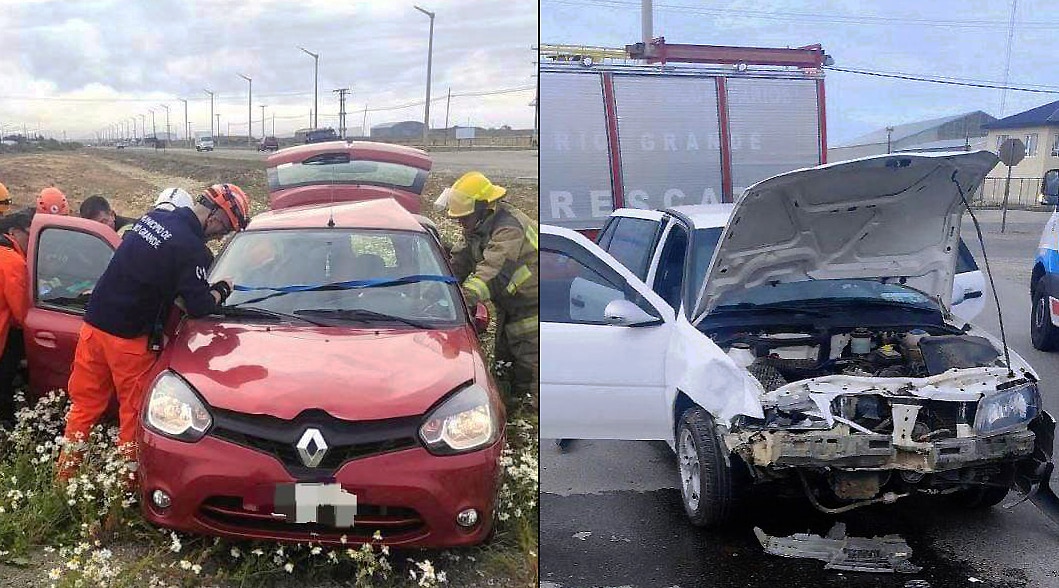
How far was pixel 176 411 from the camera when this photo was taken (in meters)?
1.85

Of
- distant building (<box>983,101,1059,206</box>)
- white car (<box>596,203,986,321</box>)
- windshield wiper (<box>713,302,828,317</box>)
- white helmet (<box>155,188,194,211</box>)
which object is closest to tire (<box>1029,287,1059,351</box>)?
white car (<box>596,203,986,321</box>)

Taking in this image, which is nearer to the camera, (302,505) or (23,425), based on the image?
(302,505)

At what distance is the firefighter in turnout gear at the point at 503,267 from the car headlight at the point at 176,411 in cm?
67

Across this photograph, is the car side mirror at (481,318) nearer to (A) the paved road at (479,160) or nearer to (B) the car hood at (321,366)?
(B) the car hood at (321,366)

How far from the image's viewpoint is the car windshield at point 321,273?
202 cm

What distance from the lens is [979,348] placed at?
2865 mm

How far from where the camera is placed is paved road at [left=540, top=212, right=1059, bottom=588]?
8.32 ft

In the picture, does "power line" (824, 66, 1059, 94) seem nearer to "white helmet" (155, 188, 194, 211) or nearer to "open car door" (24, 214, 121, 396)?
"white helmet" (155, 188, 194, 211)

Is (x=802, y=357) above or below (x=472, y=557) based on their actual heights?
above

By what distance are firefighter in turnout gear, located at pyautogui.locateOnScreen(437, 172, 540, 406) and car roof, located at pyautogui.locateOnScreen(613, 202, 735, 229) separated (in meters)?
0.91

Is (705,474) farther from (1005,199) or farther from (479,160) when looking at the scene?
(1005,199)

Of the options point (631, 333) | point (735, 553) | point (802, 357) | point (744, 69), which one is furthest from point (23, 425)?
point (744, 69)

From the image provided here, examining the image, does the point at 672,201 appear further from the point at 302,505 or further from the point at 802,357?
the point at 302,505

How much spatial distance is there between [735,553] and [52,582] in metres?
1.97
